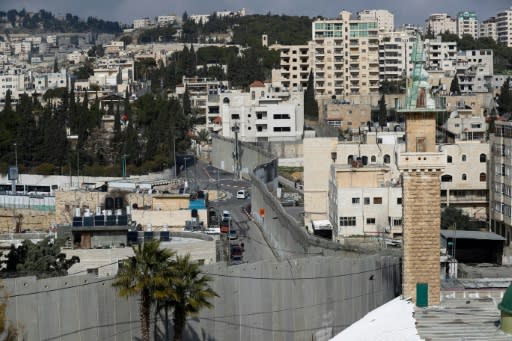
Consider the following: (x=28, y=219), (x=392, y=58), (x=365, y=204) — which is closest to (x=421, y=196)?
Result: (x=365, y=204)

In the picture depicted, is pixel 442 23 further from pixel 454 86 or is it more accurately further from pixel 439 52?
pixel 454 86

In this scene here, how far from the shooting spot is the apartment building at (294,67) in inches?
3684

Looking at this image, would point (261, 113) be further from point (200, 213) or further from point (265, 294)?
point (265, 294)

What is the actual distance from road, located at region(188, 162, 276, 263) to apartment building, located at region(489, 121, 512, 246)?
25.7 feet

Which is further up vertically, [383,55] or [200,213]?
[383,55]

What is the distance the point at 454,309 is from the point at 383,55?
75.8m

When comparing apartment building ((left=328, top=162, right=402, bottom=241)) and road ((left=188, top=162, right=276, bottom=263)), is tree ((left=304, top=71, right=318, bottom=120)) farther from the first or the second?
apartment building ((left=328, top=162, right=402, bottom=241))

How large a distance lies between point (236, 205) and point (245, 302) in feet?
89.7

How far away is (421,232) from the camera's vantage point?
73.6 feet

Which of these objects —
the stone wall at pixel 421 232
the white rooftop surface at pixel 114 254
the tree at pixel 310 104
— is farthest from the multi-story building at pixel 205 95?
the stone wall at pixel 421 232

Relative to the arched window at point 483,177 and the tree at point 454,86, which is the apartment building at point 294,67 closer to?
the tree at point 454,86

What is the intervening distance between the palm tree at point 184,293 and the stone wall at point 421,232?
5.78 meters

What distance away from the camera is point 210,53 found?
12319 cm

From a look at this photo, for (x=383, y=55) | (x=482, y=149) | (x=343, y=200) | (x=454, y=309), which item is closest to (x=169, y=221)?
(x=343, y=200)
